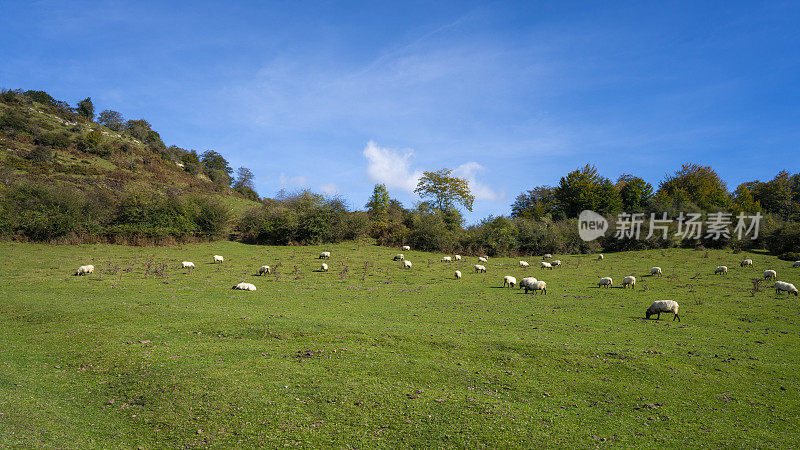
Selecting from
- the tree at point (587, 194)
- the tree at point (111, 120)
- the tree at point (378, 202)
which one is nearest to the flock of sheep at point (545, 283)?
the tree at point (378, 202)

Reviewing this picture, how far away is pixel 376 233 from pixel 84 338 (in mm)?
42349

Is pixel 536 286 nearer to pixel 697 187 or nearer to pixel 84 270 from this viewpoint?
pixel 84 270

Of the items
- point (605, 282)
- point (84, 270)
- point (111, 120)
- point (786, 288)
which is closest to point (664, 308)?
point (605, 282)

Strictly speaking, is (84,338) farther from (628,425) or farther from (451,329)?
(628,425)

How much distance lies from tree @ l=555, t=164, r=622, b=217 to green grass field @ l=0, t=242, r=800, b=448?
49611 mm

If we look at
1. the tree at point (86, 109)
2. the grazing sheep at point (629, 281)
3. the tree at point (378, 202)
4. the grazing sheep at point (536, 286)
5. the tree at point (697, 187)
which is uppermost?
the tree at point (86, 109)

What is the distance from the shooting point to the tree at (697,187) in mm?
69250

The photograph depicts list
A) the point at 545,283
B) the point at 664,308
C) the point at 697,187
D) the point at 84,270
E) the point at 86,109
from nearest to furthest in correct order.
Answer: the point at 664,308 → the point at 84,270 → the point at 545,283 → the point at 697,187 → the point at 86,109

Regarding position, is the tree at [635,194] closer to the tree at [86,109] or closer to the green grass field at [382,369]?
the green grass field at [382,369]

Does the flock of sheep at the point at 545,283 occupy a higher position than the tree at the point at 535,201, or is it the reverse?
the tree at the point at 535,201

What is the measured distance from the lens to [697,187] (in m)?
73.4

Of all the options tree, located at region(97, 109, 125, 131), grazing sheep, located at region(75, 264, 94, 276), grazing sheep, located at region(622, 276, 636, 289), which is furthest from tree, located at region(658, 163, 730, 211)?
tree, located at region(97, 109, 125, 131)

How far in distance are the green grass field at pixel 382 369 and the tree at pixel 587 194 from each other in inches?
1953

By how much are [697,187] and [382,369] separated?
8848 cm
